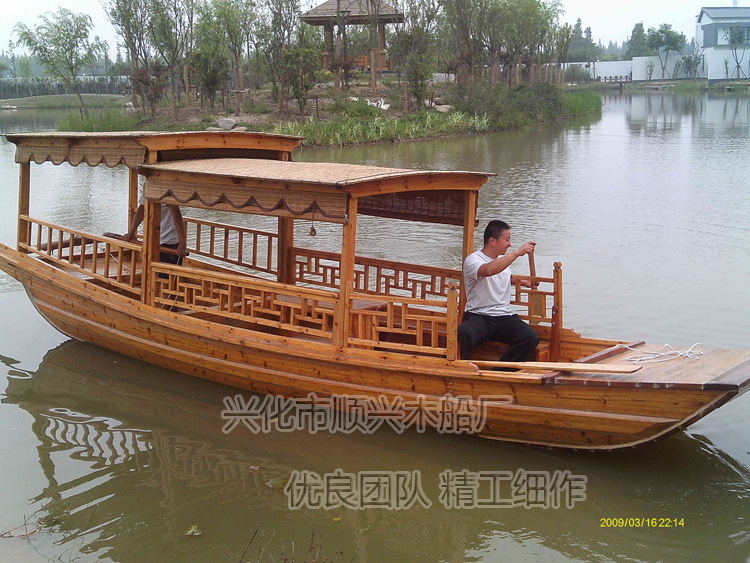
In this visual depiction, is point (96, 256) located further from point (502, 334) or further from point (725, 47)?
point (725, 47)

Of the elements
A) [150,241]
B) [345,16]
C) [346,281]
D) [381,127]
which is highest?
[345,16]

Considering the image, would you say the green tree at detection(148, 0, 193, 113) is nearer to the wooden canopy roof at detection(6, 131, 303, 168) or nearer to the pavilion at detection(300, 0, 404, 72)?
the pavilion at detection(300, 0, 404, 72)

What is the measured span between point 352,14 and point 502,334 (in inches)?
1271

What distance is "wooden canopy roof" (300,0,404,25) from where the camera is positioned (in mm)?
34000

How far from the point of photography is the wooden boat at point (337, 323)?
191 inches

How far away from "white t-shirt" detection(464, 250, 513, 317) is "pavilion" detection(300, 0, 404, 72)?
29.0 metres

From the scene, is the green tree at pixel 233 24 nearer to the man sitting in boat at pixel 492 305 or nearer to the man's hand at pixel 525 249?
the man sitting in boat at pixel 492 305

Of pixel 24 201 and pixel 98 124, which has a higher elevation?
pixel 98 124

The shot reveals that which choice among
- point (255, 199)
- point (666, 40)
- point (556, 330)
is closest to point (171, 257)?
point (255, 199)

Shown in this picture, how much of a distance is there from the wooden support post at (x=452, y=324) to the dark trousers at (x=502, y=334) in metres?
0.43

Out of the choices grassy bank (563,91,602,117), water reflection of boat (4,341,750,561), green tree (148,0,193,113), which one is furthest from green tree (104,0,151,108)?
water reflection of boat (4,341,750,561)

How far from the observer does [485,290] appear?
5793mm

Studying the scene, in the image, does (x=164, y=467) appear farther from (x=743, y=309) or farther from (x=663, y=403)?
(x=743, y=309)

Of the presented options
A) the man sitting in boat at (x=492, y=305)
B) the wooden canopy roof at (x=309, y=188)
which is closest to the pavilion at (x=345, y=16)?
the wooden canopy roof at (x=309, y=188)
